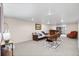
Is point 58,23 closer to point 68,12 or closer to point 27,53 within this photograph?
point 68,12

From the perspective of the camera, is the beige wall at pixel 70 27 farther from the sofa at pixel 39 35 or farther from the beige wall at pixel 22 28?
the sofa at pixel 39 35

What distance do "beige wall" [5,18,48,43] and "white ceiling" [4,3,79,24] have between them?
11 centimetres

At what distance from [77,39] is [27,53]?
1132mm

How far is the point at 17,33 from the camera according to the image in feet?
7.02

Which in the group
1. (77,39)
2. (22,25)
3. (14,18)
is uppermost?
(14,18)

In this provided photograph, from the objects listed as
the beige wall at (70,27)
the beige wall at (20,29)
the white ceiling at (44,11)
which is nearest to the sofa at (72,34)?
the beige wall at (70,27)

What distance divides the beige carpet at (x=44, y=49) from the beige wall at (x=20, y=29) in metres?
0.13

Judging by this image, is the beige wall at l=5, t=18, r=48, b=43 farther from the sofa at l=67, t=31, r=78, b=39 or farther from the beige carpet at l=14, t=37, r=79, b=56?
the sofa at l=67, t=31, r=78, b=39

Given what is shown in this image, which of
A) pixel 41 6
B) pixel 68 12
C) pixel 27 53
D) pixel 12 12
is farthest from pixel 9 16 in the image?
pixel 68 12

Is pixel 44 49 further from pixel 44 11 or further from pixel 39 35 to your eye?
pixel 44 11

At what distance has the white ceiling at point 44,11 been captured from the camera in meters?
2.02

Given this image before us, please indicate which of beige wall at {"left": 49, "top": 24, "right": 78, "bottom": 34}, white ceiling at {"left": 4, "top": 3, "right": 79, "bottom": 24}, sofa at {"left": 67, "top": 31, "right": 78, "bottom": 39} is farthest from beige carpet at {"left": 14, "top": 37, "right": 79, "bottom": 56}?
white ceiling at {"left": 4, "top": 3, "right": 79, "bottom": 24}

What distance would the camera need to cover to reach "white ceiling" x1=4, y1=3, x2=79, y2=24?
202 centimetres

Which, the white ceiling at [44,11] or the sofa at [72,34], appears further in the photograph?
the sofa at [72,34]
